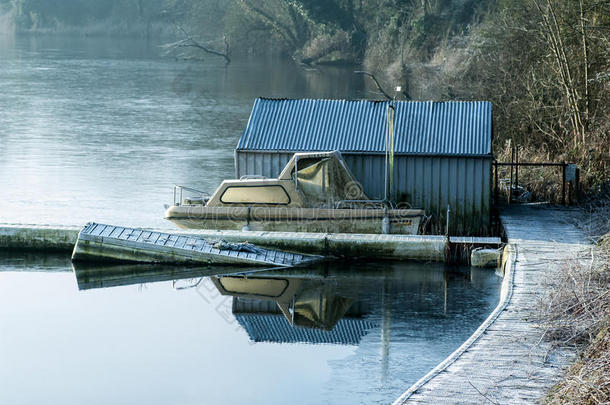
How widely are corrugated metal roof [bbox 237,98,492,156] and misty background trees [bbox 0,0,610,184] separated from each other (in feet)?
16.7

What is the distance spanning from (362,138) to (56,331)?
366 inches

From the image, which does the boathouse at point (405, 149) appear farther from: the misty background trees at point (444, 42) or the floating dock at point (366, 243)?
the misty background trees at point (444, 42)

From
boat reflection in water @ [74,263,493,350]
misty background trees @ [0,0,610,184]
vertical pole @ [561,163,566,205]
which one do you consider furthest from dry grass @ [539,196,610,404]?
misty background trees @ [0,0,610,184]

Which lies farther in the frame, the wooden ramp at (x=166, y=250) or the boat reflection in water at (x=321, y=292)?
the wooden ramp at (x=166, y=250)

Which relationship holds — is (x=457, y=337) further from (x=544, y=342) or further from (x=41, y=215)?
(x=41, y=215)

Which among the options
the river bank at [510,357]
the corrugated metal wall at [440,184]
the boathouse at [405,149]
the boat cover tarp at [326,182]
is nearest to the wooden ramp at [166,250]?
the boat cover tarp at [326,182]

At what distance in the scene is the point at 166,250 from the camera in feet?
79.3

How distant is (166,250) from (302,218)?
10.8 feet

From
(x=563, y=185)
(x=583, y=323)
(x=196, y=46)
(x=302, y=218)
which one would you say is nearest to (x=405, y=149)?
(x=302, y=218)

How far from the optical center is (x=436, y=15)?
69.7 meters

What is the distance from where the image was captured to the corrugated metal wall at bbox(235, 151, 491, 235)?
25312 mm

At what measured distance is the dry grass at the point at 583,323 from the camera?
484 inches

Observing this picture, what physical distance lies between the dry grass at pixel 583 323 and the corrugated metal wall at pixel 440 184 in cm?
548

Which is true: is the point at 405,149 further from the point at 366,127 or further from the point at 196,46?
the point at 196,46
